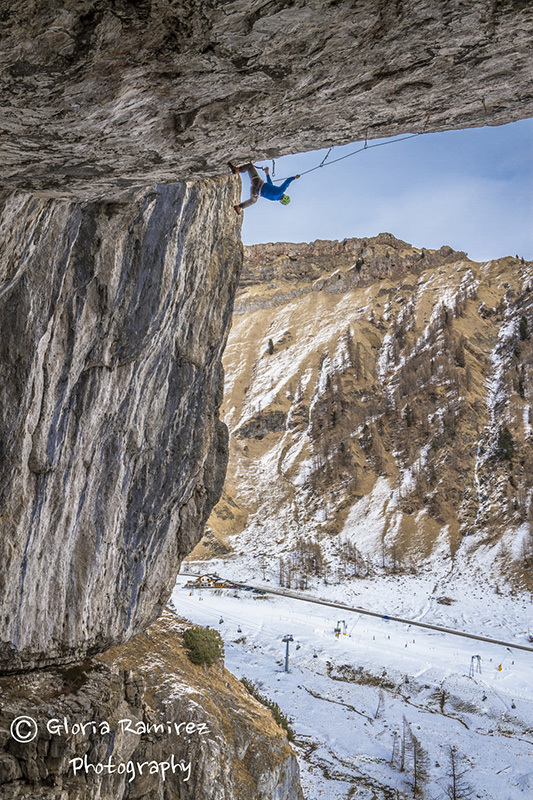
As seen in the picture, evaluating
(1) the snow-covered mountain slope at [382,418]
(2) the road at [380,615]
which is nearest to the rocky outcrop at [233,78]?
(2) the road at [380,615]

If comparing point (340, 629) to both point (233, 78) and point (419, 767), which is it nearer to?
point (419, 767)

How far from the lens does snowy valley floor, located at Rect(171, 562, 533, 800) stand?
20812 millimetres

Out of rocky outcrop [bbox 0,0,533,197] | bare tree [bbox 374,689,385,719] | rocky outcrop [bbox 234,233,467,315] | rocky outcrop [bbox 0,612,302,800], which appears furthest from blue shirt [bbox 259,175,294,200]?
rocky outcrop [bbox 234,233,467,315]

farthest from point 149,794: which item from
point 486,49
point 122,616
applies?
point 486,49

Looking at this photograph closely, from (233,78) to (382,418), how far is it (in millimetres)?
76813

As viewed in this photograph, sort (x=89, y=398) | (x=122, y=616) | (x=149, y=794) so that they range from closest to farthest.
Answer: (x=89, y=398)
(x=149, y=794)
(x=122, y=616)

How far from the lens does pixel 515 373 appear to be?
248 ft

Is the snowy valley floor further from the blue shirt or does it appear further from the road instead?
the blue shirt

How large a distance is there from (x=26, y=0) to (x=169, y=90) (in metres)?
1.16

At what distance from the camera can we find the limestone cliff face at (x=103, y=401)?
8.00 metres

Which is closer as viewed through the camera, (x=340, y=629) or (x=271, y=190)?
(x=271, y=190)

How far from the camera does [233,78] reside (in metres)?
3.68

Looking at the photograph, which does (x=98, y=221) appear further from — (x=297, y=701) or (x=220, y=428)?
(x=297, y=701)

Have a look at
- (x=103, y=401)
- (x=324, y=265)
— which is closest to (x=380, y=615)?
(x=103, y=401)
